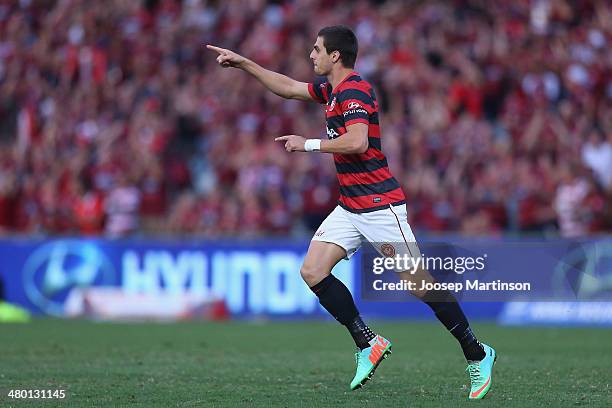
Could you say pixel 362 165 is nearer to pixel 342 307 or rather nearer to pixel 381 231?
pixel 381 231

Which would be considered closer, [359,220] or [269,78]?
[359,220]

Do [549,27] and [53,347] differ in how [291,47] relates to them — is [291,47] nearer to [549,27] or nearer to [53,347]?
[549,27]

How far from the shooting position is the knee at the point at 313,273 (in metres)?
7.98

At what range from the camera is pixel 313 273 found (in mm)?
7977

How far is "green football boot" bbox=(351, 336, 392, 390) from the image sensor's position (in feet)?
26.0

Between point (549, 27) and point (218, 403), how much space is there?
15587 mm

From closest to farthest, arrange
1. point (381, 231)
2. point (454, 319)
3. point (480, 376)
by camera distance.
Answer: point (480, 376) → point (454, 319) → point (381, 231)

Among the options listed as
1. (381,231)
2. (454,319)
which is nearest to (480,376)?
(454,319)

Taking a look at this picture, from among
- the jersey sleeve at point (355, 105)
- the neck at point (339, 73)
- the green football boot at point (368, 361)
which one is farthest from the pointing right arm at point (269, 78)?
the green football boot at point (368, 361)

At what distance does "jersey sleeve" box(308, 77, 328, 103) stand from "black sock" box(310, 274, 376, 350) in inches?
56.5

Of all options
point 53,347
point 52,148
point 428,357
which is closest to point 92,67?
point 52,148

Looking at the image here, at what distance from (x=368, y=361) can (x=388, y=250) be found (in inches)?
33.3

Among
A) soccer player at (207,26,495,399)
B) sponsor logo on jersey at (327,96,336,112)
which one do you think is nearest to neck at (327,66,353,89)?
soccer player at (207,26,495,399)

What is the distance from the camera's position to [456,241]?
16.7 m
